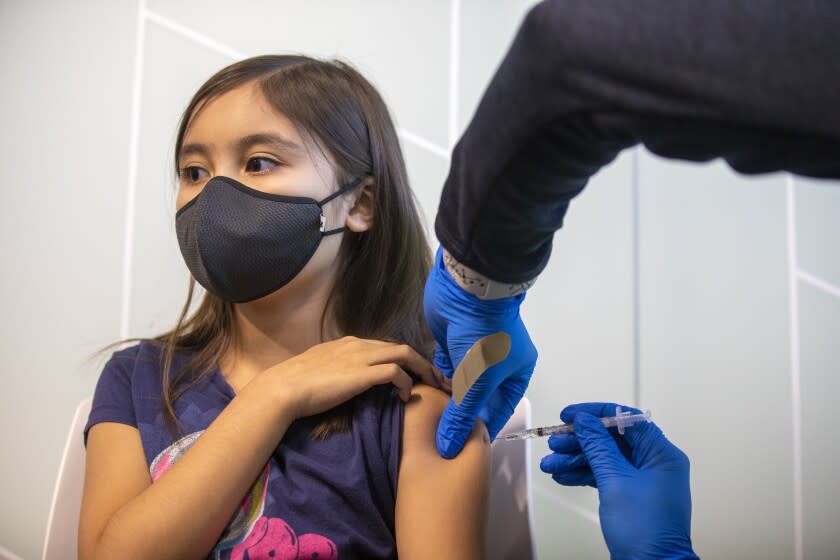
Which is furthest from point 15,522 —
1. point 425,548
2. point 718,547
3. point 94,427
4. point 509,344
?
point 718,547

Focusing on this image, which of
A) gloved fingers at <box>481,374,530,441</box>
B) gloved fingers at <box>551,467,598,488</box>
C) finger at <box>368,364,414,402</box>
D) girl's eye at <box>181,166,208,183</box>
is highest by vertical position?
girl's eye at <box>181,166,208,183</box>

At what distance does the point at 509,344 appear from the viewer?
107 cm

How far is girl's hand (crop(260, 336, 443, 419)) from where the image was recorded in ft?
3.85

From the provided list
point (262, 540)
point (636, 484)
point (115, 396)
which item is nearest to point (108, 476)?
point (115, 396)

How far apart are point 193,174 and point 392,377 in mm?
544

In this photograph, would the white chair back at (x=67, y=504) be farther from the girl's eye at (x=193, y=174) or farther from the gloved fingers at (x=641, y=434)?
the gloved fingers at (x=641, y=434)

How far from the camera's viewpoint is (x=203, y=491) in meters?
1.08

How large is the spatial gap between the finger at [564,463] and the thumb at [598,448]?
0.04 metres

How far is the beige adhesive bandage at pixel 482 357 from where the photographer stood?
1.04m

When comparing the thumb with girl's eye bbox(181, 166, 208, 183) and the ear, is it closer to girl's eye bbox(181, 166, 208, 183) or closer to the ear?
the ear

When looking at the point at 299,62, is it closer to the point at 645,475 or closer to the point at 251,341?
the point at 251,341

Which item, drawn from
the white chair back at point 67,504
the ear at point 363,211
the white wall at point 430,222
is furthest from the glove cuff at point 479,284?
the white wall at point 430,222

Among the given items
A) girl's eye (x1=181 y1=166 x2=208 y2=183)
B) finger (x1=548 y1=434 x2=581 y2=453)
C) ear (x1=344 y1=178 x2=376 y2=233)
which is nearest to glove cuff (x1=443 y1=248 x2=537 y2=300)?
finger (x1=548 y1=434 x2=581 y2=453)

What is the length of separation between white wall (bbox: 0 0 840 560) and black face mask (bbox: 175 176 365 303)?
65 centimetres
